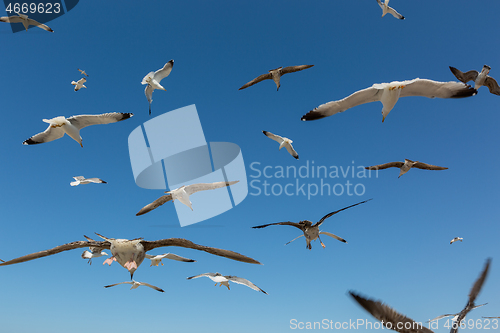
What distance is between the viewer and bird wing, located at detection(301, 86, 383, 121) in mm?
8039

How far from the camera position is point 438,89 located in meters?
7.70

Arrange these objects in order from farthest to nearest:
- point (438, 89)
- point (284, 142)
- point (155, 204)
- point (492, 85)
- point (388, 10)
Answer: point (284, 142) → point (155, 204) → point (388, 10) → point (492, 85) → point (438, 89)

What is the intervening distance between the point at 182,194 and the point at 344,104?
25.4 ft

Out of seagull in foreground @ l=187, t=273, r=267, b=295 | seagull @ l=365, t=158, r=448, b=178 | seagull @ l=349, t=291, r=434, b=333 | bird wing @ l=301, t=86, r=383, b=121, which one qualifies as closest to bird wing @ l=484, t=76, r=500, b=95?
bird wing @ l=301, t=86, r=383, b=121

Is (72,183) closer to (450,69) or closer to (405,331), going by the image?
(405,331)

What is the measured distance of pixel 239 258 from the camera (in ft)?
17.4

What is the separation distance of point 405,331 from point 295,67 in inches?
448

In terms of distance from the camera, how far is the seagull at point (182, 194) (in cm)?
1268

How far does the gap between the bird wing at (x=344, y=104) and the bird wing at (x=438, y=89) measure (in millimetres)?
797

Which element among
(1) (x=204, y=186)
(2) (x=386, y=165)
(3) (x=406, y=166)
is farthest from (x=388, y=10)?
(1) (x=204, y=186)

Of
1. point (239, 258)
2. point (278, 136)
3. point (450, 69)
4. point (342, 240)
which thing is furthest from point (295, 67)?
point (239, 258)

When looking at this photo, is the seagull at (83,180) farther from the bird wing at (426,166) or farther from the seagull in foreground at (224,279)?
the bird wing at (426,166)

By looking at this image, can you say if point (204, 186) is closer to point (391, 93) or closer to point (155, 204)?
point (155, 204)

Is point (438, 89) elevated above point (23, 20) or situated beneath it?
situated beneath
